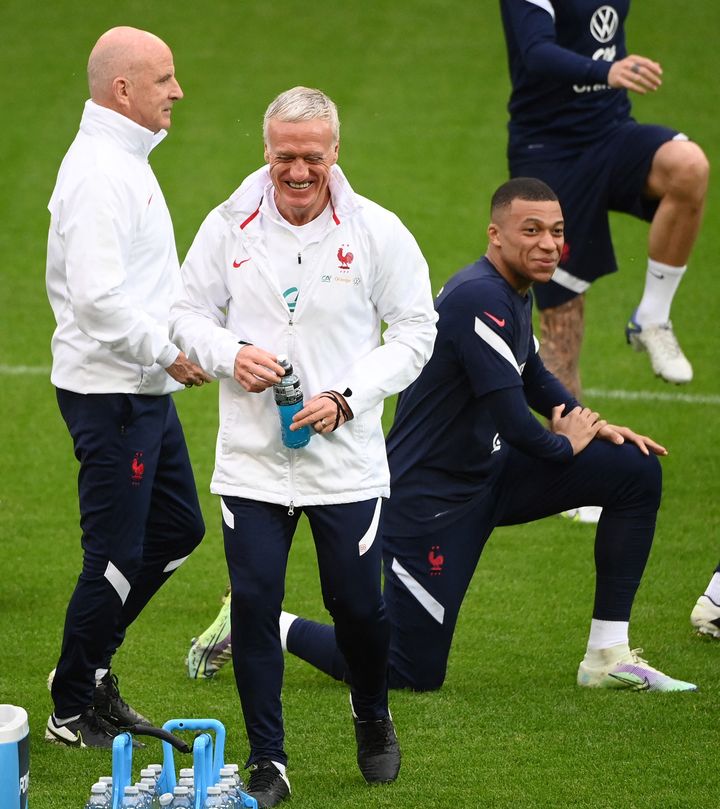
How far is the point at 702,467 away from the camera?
346 inches

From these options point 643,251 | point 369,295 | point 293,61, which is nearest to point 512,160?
point 369,295

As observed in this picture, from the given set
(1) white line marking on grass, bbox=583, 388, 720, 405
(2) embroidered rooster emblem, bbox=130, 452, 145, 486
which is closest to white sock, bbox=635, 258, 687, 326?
(1) white line marking on grass, bbox=583, 388, 720, 405

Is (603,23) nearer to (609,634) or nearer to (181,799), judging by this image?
(609,634)

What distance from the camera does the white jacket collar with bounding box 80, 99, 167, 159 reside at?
202 inches

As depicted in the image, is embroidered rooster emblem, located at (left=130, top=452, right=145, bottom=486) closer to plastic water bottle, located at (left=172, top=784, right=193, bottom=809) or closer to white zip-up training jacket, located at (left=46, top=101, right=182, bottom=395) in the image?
white zip-up training jacket, located at (left=46, top=101, right=182, bottom=395)

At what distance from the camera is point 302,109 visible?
451 centimetres

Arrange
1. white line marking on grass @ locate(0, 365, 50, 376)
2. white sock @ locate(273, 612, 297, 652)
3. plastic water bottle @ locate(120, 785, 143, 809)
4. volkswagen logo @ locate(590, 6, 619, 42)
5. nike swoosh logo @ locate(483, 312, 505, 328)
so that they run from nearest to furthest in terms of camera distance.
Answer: plastic water bottle @ locate(120, 785, 143, 809), nike swoosh logo @ locate(483, 312, 505, 328), white sock @ locate(273, 612, 297, 652), volkswagen logo @ locate(590, 6, 619, 42), white line marking on grass @ locate(0, 365, 50, 376)

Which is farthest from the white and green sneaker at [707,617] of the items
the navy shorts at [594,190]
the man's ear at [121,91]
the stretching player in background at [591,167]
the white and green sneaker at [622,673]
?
the man's ear at [121,91]

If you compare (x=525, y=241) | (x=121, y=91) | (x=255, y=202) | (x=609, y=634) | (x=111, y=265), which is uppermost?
(x=121, y=91)

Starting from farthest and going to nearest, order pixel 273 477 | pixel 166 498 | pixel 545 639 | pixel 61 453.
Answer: pixel 61 453 → pixel 545 639 → pixel 166 498 → pixel 273 477

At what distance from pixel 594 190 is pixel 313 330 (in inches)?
162

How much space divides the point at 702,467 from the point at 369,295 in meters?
4.50

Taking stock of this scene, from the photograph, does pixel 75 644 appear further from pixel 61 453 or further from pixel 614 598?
pixel 61 453

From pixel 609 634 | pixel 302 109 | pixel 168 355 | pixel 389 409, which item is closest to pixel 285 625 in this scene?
pixel 609 634
